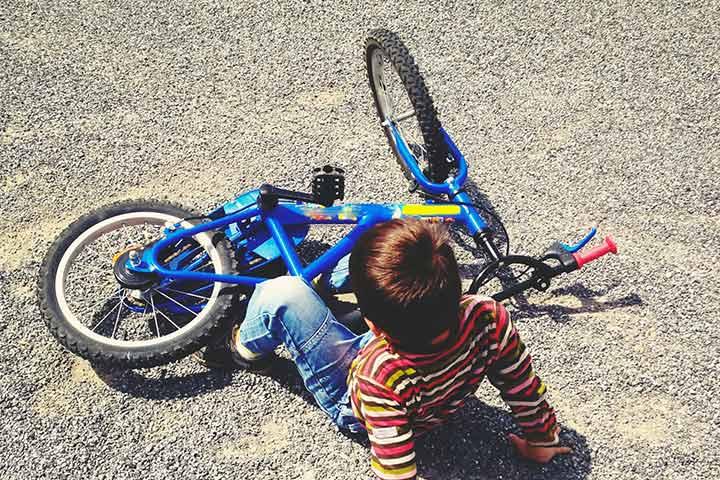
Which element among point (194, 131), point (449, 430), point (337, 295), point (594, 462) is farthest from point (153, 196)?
point (594, 462)

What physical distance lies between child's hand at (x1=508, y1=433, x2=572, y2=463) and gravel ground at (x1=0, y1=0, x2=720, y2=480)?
59mm

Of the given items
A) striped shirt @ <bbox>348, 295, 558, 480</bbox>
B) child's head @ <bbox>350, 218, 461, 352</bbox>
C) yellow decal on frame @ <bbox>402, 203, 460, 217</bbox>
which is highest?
child's head @ <bbox>350, 218, 461, 352</bbox>

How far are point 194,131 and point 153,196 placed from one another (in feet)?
1.57

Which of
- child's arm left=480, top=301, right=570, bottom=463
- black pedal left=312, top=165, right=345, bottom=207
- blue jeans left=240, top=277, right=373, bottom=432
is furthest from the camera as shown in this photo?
black pedal left=312, top=165, right=345, bottom=207

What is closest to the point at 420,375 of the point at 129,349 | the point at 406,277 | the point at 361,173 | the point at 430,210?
the point at 406,277

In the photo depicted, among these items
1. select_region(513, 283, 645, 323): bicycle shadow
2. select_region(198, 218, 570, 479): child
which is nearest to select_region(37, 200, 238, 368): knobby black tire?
select_region(198, 218, 570, 479): child

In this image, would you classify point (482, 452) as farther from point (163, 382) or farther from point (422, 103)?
point (422, 103)

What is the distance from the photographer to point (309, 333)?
2465 millimetres

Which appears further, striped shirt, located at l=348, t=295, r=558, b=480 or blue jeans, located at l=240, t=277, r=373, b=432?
blue jeans, located at l=240, t=277, r=373, b=432

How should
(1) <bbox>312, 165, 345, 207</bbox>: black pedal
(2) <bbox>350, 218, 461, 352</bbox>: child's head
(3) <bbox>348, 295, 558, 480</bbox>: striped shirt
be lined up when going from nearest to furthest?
(2) <bbox>350, 218, 461, 352</bbox>: child's head, (3) <bbox>348, 295, 558, 480</bbox>: striped shirt, (1) <bbox>312, 165, 345, 207</bbox>: black pedal

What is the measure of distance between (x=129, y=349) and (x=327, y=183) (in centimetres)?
97

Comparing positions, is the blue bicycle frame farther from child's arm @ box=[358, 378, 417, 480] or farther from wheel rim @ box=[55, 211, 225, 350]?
child's arm @ box=[358, 378, 417, 480]

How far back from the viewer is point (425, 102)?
9.84ft

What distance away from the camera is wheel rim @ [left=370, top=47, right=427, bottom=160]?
362cm
